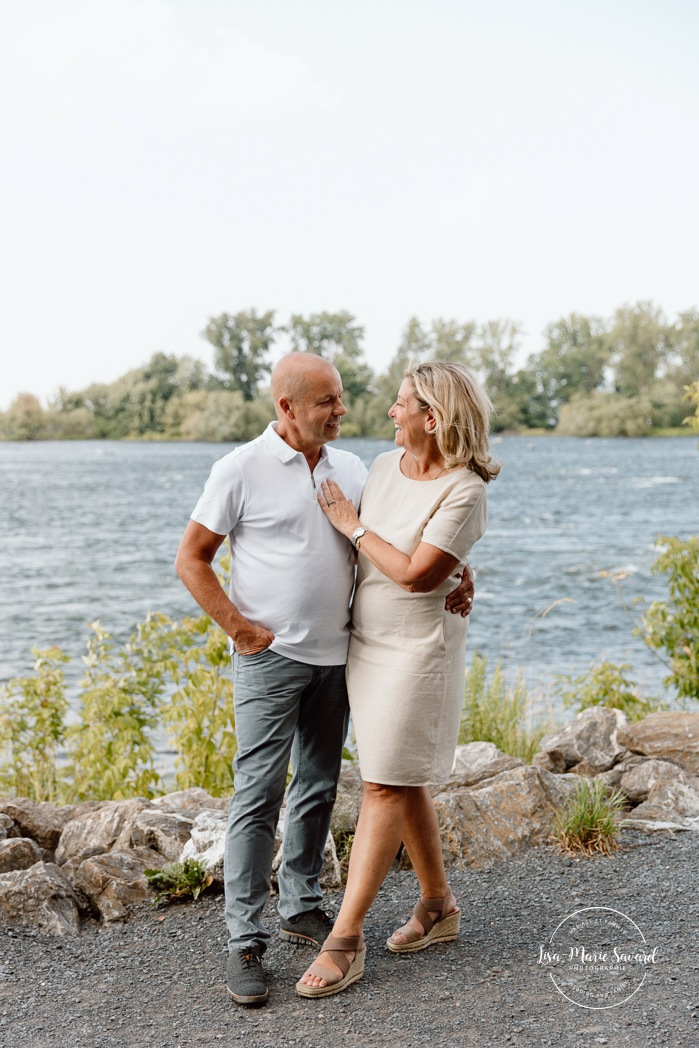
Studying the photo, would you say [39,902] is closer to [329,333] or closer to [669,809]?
[669,809]

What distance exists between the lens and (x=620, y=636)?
1711cm

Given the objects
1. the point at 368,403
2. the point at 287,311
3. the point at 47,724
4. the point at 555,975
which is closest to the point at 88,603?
the point at 47,724

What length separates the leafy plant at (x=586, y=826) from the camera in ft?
15.0

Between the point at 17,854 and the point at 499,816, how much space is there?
6.83 feet

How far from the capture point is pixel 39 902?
158 inches

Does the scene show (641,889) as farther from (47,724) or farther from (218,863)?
Answer: (47,724)

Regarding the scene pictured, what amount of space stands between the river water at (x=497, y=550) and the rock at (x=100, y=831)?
3299 mm

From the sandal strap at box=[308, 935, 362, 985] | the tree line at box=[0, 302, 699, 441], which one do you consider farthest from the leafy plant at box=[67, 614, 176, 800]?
the tree line at box=[0, 302, 699, 441]

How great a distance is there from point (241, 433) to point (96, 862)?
73531 millimetres

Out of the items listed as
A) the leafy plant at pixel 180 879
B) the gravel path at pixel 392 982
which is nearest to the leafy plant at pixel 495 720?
the gravel path at pixel 392 982

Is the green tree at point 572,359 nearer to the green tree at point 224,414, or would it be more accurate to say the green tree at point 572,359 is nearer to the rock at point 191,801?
the green tree at point 224,414

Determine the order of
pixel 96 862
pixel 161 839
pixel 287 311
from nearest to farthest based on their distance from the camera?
1. pixel 96 862
2. pixel 161 839
3. pixel 287 311

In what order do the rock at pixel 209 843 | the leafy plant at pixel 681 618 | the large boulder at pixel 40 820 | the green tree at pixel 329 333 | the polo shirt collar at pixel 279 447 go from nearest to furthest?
the polo shirt collar at pixel 279 447 → the rock at pixel 209 843 → the large boulder at pixel 40 820 → the leafy plant at pixel 681 618 → the green tree at pixel 329 333

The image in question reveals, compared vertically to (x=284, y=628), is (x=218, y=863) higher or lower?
lower
